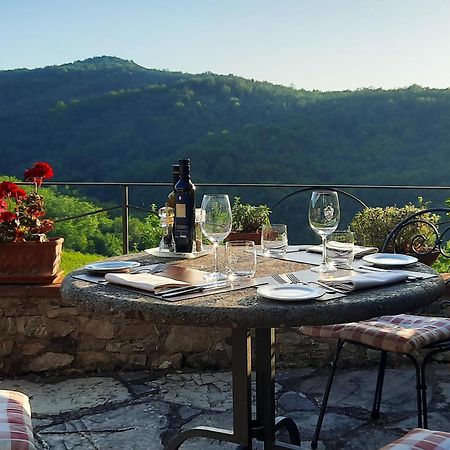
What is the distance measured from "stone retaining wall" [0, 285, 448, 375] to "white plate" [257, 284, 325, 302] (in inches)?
62.6

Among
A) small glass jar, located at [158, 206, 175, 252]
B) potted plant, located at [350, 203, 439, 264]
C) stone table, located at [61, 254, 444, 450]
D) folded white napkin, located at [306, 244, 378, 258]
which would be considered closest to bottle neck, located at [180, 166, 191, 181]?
small glass jar, located at [158, 206, 175, 252]

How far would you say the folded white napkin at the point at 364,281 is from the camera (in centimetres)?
146

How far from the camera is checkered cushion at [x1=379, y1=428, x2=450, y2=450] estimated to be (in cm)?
127

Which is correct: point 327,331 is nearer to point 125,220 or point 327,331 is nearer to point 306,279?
point 306,279

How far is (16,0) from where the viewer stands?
22.3 feet

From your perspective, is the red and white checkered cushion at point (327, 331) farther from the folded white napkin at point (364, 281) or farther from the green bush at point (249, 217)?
the green bush at point (249, 217)

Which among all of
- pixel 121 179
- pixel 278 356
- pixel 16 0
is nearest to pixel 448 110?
pixel 121 179

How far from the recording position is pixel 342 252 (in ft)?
5.82

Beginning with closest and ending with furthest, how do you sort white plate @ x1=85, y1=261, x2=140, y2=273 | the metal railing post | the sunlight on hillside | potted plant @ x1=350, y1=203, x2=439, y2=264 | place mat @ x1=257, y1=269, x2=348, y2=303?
place mat @ x1=257, y1=269, x2=348, y2=303 < white plate @ x1=85, y1=261, x2=140, y2=273 < potted plant @ x1=350, y1=203, x2=439, y2=264 < the metal railing post < the sunlight on hillside

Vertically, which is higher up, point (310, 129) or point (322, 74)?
point (322, 74)

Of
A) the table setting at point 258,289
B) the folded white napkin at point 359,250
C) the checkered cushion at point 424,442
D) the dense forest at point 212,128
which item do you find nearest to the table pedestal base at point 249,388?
the table setting at point 258,289

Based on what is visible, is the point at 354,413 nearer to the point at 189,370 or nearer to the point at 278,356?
the point at 278,356

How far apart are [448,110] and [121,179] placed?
5.37m

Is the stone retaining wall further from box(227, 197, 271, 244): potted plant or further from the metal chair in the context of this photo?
the metal chair
